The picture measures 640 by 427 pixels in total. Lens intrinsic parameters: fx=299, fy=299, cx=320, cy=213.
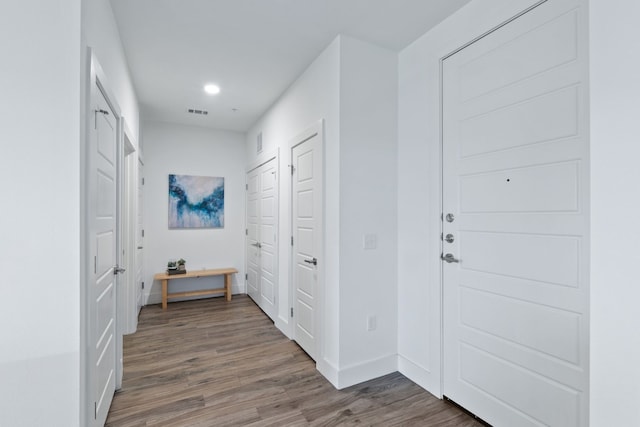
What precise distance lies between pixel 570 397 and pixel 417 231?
1.26m

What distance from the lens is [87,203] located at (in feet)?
4.55

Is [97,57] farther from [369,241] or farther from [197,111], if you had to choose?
[197,111]

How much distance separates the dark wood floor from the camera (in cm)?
194

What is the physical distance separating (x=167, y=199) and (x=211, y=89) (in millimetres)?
2047

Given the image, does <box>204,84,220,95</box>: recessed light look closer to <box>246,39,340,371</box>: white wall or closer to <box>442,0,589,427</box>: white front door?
<box>246,39,340,371</box>: white wall

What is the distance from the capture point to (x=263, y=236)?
4141mm

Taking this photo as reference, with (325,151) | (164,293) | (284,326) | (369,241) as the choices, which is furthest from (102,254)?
(164,293)

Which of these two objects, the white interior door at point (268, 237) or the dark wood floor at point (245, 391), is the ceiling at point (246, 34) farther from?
the dark wood floor at point (245, 391)

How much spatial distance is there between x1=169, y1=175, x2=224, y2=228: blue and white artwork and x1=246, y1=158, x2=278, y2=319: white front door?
0.51 m

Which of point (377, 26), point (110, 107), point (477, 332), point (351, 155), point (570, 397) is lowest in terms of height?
point (570, 397)

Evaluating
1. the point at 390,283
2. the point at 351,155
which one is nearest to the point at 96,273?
the point at 351,155

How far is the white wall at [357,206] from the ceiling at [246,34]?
21 centimetres

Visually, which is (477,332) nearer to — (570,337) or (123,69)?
(570,337)

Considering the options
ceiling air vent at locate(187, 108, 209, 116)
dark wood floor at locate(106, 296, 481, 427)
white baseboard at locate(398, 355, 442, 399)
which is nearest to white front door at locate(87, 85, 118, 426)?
dark wood floor at locate(106, 296, 481, 427)
